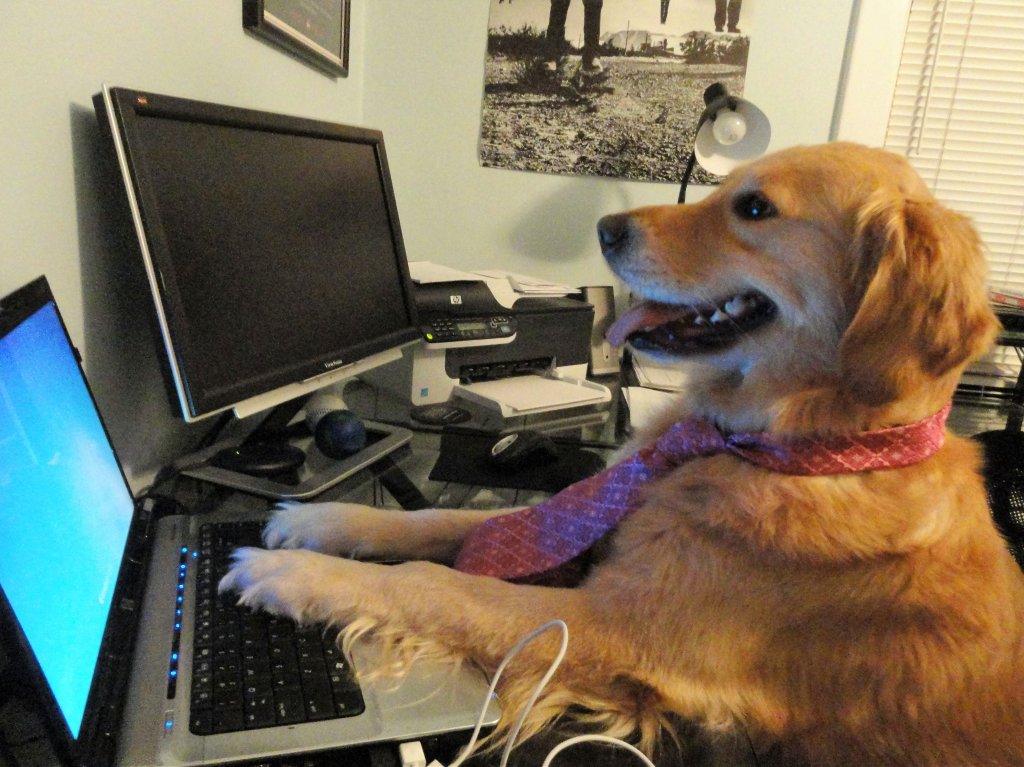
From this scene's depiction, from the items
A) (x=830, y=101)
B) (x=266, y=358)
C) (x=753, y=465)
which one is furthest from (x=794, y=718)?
(x=830, y=101)

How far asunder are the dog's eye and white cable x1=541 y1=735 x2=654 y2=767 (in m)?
0.72

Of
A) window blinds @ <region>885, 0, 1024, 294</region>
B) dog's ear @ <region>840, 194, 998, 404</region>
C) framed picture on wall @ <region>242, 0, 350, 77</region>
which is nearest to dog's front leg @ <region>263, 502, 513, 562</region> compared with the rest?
dog's ear @ <region>840, 194, 998, 404</region>

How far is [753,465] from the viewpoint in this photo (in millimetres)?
881

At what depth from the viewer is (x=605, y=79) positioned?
2148 mm

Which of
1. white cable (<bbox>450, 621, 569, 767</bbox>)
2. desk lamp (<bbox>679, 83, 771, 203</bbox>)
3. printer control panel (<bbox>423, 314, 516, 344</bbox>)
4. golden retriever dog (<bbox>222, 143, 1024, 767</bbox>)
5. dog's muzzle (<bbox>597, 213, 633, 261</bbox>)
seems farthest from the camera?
desk lamp (<bbox>679, 83, 771, 203</bbox>)

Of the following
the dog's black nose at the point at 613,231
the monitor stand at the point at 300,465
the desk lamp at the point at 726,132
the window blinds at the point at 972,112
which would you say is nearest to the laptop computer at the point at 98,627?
the monitor stand at the point at 300,465

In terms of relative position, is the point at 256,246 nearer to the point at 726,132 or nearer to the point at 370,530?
the point at 370,530

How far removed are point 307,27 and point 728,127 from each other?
115 centimetres

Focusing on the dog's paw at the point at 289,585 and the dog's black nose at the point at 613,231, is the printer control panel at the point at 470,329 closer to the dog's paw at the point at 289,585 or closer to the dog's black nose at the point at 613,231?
the dog's black nose at the point at 613,231

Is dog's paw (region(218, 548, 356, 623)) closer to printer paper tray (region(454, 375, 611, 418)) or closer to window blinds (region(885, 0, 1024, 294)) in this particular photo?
printer paper tray (region(454, 375, 611, 418))

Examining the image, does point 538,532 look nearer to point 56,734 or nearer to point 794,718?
point 794,718

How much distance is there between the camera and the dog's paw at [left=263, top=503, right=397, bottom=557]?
3.10 ft

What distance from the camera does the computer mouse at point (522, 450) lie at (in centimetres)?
130

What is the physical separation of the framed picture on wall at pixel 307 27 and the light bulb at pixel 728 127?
42.1 inches
